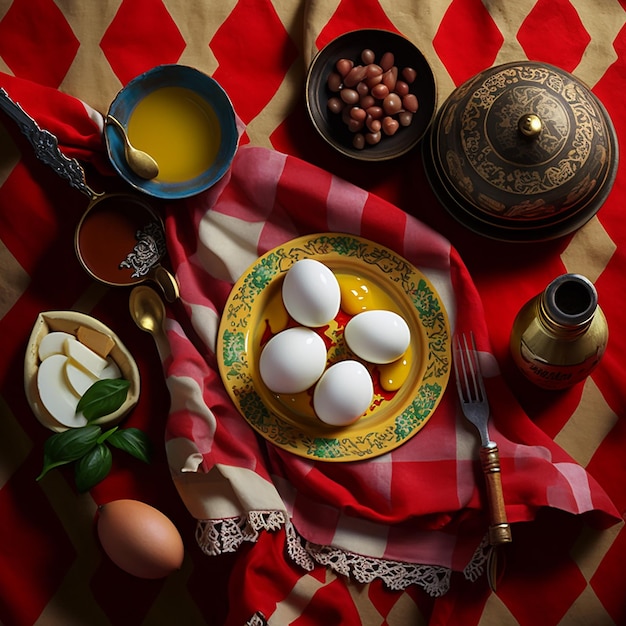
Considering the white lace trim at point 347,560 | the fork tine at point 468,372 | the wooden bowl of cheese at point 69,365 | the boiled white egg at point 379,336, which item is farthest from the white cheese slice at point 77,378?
the fork tine at point 468,372

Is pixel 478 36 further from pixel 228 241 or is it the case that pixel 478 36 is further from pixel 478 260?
pixel 228 241

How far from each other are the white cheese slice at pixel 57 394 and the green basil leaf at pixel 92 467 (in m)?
0.04

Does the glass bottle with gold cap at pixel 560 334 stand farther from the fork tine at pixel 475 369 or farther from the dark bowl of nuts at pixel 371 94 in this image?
the dark bowl of nuts at pixel 371 94

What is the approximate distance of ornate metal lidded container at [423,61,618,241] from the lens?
0.79 m

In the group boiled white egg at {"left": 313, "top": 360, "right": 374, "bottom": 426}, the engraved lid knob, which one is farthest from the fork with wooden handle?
the engraved lid knob

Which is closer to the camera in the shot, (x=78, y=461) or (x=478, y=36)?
(x=78, y=461)

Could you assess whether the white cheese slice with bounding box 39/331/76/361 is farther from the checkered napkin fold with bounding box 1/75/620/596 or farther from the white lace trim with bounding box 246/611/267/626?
the white lace trim with bounding box 246/611/267/626

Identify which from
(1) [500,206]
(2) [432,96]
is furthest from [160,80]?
(1) [500,206]

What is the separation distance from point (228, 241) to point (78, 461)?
1.02 ft

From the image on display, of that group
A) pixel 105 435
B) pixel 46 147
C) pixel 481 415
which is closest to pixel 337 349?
pixel 481 415

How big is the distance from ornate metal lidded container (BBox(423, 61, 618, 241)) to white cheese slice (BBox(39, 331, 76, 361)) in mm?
486

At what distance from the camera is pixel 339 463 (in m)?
0.86

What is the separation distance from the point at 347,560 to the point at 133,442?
0.28m

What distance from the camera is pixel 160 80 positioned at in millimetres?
914
